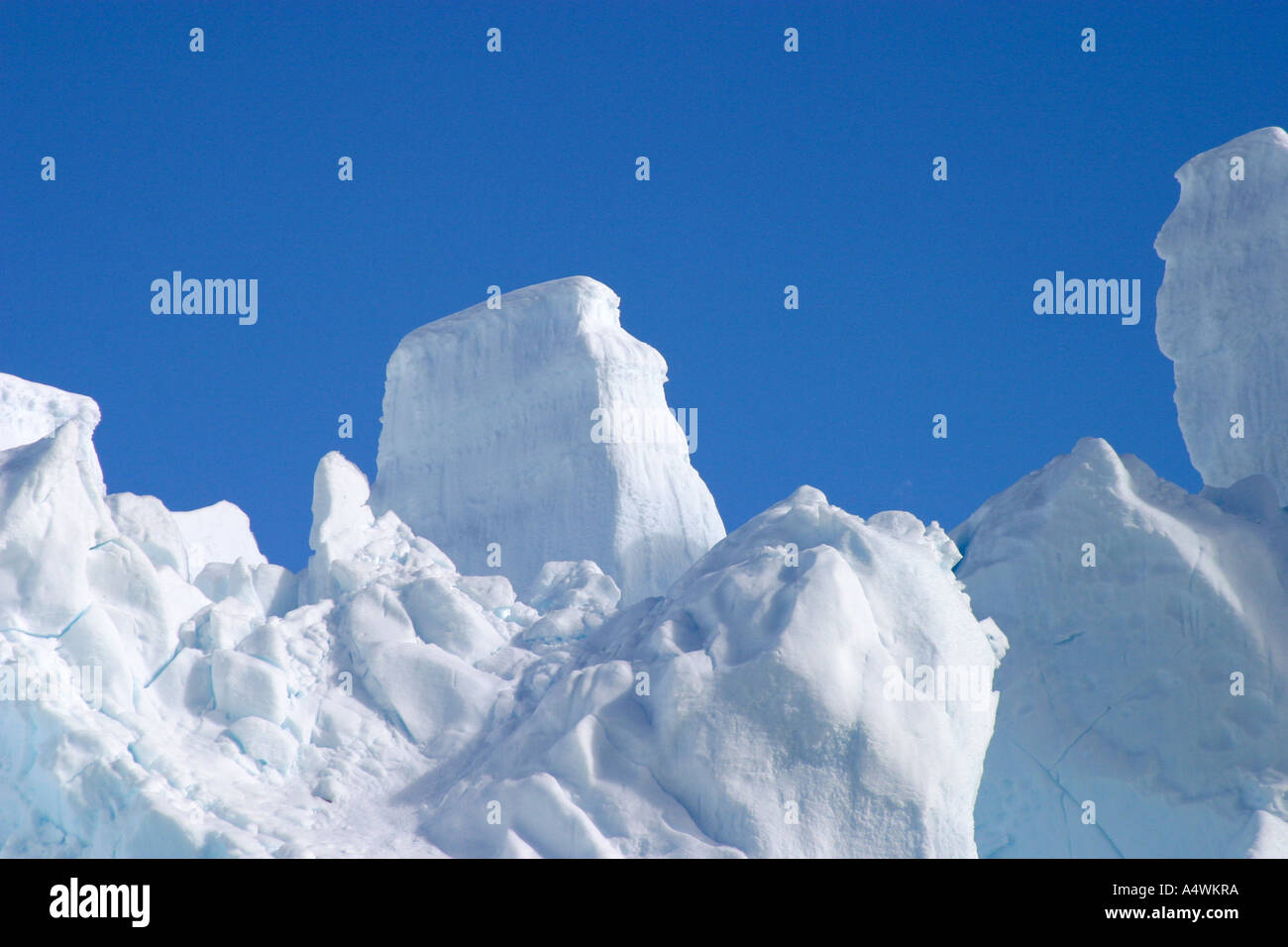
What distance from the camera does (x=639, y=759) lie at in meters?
17.8

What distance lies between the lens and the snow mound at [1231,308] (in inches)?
1014

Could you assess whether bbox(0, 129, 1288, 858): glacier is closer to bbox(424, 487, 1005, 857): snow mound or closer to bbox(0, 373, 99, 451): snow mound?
bbox(424, 487, 1005, 857): snow mound

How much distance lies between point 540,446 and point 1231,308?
12.8m

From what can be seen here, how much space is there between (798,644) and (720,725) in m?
1.21

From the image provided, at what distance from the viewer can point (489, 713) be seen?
20344 mm

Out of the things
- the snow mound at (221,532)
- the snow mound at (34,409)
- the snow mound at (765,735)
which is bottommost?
the snow mound at (765,735)

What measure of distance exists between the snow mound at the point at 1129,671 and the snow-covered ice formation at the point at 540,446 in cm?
949

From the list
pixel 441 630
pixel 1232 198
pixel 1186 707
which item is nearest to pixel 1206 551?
A: pixel 1186 707
